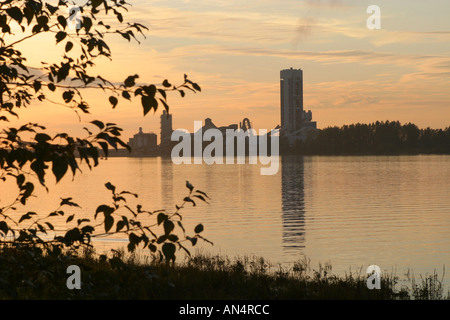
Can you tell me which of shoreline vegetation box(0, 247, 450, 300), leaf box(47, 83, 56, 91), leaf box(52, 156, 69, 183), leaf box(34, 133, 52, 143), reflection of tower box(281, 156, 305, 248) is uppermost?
leaf box(47, 83, 56, 91)

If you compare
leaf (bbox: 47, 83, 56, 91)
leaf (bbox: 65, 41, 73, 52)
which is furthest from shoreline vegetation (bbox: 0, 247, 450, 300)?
leaf (bbox: 65, 41, 73, 52)

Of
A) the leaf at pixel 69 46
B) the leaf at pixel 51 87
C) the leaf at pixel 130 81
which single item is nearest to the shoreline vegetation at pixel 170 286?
the leaf at pixel 51 87

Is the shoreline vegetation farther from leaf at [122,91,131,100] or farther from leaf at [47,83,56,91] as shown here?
leaf at [122,91,131,100]

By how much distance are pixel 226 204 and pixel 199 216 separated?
12.2m

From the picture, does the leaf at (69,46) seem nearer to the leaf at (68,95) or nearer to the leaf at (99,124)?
the leaf at (68,95)

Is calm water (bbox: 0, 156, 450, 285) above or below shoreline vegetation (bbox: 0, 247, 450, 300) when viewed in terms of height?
below

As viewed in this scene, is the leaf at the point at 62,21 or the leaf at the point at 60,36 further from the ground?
the leaf at the point at 62,21

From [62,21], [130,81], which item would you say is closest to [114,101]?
[130,81]

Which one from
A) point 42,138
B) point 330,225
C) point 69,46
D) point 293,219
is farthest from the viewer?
point 293,219

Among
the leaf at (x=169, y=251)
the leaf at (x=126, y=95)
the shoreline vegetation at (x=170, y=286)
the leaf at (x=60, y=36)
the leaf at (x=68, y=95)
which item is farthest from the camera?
the shoreline vegetation at (x=170, y=286)

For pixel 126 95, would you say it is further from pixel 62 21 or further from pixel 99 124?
pixel 62 21

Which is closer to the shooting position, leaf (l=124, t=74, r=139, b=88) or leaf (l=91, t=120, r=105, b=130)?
leaf (l=91, t=120, r=105, b=130)

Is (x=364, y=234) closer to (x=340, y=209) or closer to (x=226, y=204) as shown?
(x=340, y=209)
